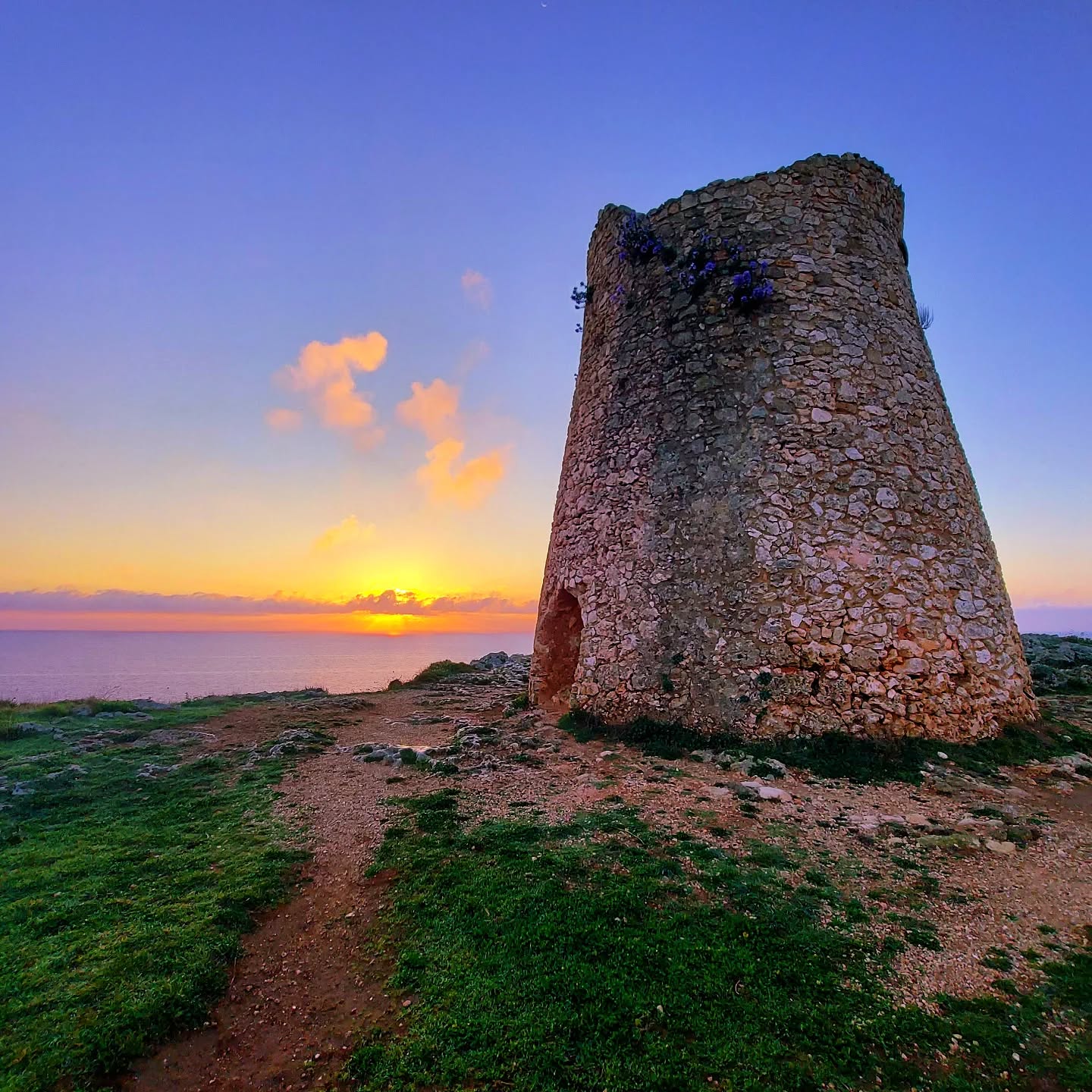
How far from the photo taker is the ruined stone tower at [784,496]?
8.81 metres

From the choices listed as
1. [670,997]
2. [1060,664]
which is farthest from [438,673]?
[1060,664]

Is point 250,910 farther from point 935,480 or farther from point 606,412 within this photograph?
point 935,480

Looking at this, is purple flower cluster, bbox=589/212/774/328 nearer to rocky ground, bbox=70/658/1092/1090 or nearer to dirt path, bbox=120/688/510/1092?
rocky ground, bbox=70/658/1092/1090

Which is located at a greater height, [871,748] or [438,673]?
[871,748]

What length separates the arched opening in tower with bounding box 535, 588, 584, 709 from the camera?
41.3 ft

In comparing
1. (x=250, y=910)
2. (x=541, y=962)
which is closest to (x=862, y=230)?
(x=541, y=962)

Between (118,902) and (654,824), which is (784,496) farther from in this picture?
(118,902)

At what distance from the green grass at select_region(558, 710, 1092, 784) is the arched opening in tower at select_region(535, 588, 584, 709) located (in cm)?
341

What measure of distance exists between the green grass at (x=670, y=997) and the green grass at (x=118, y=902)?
49.8 inches

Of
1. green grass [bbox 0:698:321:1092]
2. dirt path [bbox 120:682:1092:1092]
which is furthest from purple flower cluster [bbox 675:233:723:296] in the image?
green grass [bbox 0:698:321:1092]

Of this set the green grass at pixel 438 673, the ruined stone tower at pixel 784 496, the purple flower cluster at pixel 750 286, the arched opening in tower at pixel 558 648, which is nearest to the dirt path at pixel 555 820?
the ruined stone tower at pixel 784 496

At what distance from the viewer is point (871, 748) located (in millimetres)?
8117

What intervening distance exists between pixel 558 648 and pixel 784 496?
5.90 metres

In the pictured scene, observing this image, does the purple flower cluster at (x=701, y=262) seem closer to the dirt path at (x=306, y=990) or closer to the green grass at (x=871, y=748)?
the green grass at (x=871, y=748)
